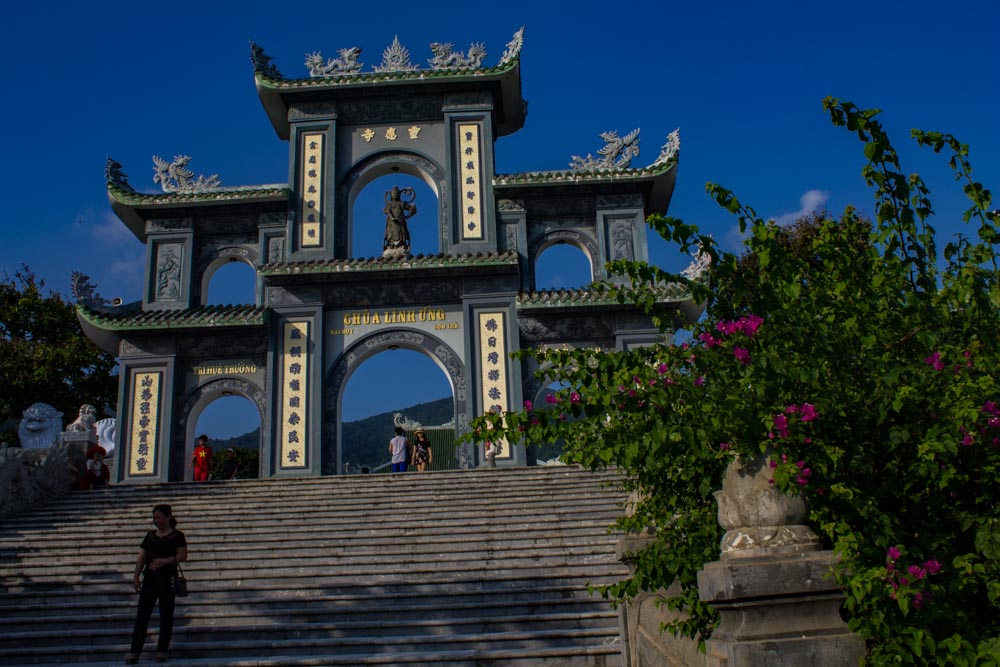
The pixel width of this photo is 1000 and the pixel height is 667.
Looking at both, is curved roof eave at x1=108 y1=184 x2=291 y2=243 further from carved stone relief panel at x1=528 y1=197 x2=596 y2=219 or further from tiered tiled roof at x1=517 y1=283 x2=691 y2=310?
tiered tiled roof at x1=517 y1=283 x2=691 y2=310

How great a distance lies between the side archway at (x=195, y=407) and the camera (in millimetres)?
17953

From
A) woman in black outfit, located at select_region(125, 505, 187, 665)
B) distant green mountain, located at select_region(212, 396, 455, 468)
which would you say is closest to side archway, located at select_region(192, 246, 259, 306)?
woman in black outfit, located at select_region(125, 505, 187, 665)

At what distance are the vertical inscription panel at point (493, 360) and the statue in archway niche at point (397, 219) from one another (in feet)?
9.18

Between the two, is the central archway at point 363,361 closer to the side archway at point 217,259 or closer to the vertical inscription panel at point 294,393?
the vertical inscription panel at point 294,393

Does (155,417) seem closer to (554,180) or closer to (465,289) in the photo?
(465,289)

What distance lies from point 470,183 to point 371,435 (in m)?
45.9

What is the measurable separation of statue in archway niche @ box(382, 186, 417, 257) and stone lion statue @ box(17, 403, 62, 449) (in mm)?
8542

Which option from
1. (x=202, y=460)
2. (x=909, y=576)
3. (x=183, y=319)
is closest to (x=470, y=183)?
(x=183, y=319)

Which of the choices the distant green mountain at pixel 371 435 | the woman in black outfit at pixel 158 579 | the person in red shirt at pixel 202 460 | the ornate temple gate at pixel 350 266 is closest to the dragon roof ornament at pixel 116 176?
the ornate temple gate at pixel 350 266

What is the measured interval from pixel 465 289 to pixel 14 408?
658 inches

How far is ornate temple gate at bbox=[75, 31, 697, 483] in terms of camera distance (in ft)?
58.9

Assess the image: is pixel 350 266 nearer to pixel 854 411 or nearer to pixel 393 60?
pixel 393 60

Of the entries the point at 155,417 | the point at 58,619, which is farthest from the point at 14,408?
the point at 58,619

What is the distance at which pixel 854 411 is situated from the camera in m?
3.85
